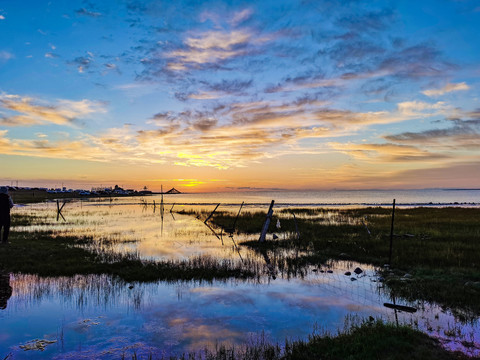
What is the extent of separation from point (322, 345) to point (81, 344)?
224 inches

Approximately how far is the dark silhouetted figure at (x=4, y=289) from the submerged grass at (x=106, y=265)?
84 cm

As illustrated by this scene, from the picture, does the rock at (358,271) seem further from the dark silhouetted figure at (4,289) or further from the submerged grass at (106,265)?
the dark silhouetted figure at (4,289)

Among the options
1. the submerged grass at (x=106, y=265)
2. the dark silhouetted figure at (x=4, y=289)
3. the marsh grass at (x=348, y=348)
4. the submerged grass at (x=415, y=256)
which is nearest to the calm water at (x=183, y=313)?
the dark silhouetted figure at (x=4, y=289)

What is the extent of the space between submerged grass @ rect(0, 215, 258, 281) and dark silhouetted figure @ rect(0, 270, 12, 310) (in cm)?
84

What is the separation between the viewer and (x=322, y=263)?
53.9 feet

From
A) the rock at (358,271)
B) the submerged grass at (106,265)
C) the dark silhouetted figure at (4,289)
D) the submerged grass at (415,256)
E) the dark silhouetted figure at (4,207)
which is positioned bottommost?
the dark silhouetted figure at (4,289)

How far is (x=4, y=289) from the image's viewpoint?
1123 cm

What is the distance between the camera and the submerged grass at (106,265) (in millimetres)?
13703

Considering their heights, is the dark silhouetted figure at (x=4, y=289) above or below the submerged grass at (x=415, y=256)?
below

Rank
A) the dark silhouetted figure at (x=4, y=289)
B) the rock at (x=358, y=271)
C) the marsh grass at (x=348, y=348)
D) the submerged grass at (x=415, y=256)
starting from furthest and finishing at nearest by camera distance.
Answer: the rock at (x=358, y=271), the submerged grass at (x=415, y=256), the dark silhouetted figure at (x=4, y=289), the marsh grass at (x=348, y=348)

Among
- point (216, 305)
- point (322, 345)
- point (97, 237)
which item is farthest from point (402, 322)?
point (97, 237)

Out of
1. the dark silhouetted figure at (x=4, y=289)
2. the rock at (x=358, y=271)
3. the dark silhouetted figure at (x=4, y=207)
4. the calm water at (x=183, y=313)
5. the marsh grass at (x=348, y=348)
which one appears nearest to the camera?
the marsh grass at (x=348, y=348)

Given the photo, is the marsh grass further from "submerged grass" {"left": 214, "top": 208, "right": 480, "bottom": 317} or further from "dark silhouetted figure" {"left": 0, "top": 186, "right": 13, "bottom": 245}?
"dark silhouetted figure" {"left": 0, "top": 186, "right": 13, "bottom": 245}

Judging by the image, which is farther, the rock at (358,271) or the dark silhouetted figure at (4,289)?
the rock at (358,271)
